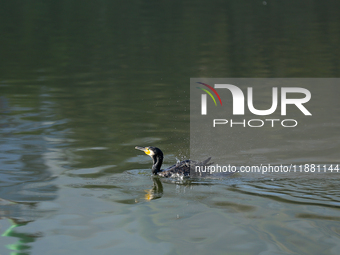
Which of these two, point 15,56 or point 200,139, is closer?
point 200,139

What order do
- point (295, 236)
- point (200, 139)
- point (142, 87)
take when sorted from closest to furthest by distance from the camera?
point (295, 236)
point (200, 139)
point (142, 87)

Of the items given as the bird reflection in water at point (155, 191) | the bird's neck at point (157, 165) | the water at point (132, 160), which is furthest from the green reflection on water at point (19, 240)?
the bird's neck at point (157, 165)

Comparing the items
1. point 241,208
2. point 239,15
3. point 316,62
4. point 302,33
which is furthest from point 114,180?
point 239,15

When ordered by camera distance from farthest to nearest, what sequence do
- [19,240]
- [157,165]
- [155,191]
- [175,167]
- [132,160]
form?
[132,160]
[157,165]
[175,167]
[155,191]
[19,240]

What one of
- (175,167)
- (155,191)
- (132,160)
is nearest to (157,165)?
(175,167)

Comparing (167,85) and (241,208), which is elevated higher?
(167,85)

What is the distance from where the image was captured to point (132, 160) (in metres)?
11.3

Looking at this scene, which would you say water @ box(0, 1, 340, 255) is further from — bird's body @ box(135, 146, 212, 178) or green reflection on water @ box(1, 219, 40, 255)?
bird's body @ box(135, 146, 212, 178)

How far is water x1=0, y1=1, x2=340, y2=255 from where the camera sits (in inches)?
299

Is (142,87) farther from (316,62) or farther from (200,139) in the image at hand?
(316,62)

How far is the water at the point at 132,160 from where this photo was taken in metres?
7.58

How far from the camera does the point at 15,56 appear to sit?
2703 centimetres

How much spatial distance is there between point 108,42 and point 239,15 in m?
17.0

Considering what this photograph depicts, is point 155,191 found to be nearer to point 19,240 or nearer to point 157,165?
point 157,165
